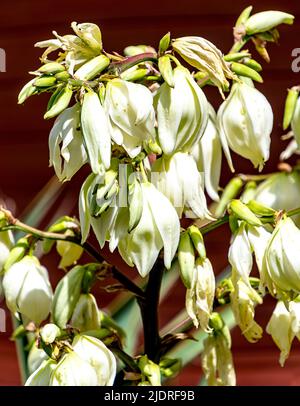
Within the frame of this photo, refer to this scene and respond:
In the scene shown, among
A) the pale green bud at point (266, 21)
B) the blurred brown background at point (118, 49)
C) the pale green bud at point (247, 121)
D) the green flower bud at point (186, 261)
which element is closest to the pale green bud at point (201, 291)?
the green flower bud at point (186, 261)

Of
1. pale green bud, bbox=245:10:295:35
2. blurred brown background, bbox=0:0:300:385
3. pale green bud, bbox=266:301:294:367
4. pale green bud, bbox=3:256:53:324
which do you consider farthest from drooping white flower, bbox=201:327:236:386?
blurred brown background, bbox=0:0:300:385

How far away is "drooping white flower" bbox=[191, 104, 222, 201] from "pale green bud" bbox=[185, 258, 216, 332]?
10 cm

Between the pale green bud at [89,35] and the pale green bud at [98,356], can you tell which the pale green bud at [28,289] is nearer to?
the pale green bud at [98,356]

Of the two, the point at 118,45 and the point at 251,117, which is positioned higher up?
the point at 251,117

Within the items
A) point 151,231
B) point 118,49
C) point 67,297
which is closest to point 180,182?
point 151,231

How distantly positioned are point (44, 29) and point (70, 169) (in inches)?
37.1

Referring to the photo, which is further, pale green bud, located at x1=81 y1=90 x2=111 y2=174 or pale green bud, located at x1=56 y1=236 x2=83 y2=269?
pale green bud, located at x1=56 y1=236 x2=83 y2=269

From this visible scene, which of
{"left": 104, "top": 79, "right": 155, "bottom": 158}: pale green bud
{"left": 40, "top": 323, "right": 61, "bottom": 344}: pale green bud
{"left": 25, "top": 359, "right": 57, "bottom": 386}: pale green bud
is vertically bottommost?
{"left": 25, "top": 359, "right": 57, "bottom": 386}: pale green bud

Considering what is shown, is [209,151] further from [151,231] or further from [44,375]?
[44,375]

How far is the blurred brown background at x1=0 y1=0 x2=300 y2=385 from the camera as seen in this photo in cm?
146

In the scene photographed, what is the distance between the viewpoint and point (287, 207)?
787mm

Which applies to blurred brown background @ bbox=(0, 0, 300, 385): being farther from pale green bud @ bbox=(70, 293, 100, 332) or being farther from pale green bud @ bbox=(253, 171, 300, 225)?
pale green bud @ bbox=(70, 293, 100, 332)

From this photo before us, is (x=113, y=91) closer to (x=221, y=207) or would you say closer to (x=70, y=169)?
(x=70, y=169)

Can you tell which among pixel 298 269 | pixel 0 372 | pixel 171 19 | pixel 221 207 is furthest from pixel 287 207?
pixel 0 372
